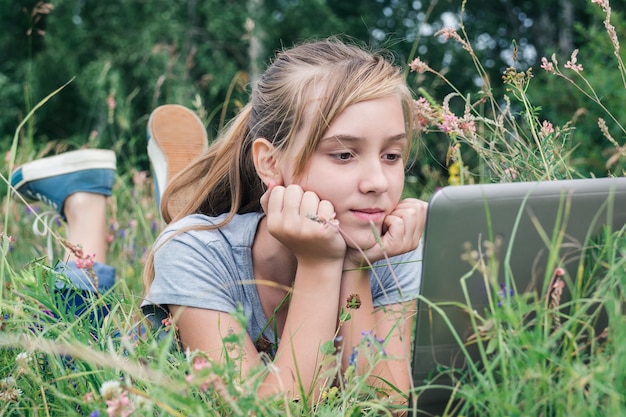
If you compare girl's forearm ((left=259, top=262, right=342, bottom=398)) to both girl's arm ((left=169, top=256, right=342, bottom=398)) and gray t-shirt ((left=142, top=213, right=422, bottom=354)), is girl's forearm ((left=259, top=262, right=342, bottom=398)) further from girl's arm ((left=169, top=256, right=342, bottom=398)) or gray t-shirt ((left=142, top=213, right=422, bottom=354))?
gray t-shirt ((left=142, top=213, right=422, bottom=354))

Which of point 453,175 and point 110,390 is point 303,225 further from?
point 453,175

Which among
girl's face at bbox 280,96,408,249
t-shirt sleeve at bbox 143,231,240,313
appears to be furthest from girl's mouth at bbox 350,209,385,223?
t-shirt sleeve at bbox 143,231,240,313

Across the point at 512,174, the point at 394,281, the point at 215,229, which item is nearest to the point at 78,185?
the point at 215,229

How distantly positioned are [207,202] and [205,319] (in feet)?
1.96

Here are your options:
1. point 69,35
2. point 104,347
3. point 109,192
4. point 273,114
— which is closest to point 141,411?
point 104,347

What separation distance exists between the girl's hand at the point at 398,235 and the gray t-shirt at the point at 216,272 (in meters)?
0.08

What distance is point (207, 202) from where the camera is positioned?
2.40 metres

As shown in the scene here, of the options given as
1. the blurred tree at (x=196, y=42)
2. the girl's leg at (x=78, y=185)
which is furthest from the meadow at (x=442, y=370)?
the blurred tree at (x=196, y=42)

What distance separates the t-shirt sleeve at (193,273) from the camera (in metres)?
1.92

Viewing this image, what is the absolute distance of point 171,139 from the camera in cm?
315

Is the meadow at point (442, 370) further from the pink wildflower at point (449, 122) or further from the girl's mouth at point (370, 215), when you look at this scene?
the girl's mouth at point (370, 215)

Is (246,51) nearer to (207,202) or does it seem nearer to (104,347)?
(207,202)

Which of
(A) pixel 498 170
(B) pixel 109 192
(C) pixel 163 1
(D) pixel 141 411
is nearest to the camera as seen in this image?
(D) pixel 141 411

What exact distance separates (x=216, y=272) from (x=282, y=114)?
1.51 feet
